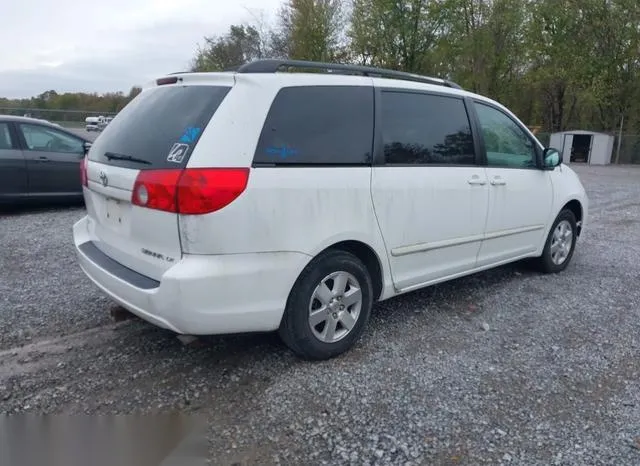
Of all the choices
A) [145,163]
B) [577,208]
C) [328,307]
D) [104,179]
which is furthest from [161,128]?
[577,208]

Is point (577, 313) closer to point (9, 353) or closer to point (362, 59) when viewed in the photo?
point (9, 353)

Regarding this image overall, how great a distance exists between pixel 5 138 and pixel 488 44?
28.4 m

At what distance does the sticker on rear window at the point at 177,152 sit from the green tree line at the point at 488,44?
24190 millimetres

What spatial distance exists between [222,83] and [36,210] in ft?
22.5

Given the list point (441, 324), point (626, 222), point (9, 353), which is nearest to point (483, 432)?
point (441, 324)

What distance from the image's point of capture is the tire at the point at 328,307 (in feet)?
10.5

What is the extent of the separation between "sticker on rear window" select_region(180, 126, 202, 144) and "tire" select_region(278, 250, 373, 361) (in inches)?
38.9

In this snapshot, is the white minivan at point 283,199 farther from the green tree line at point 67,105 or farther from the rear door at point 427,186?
the green tree line at point 67,105

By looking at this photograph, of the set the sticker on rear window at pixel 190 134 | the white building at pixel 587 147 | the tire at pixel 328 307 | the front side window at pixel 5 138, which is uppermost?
the sticker on rear window at pixel 190 134

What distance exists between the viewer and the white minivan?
2848 millimetres

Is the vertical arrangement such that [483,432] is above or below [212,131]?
below

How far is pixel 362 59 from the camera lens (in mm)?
28234

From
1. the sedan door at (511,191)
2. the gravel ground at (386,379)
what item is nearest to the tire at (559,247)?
the sedan door at (511,191)

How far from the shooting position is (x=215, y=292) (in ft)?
9.32
